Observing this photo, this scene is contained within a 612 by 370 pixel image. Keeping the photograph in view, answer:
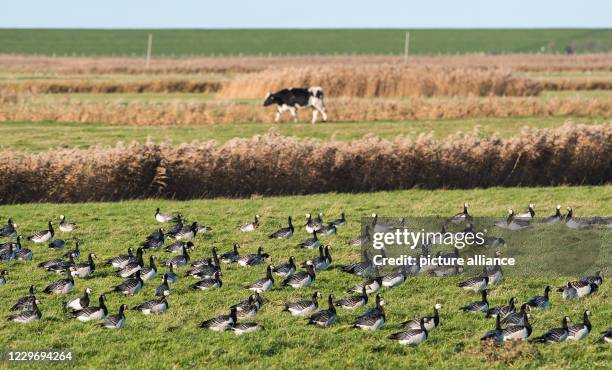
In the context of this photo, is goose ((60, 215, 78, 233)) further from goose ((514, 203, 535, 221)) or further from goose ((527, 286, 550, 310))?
goose ((527, 286, 550, 310))

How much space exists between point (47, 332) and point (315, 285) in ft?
18.5

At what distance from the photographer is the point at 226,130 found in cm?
4612

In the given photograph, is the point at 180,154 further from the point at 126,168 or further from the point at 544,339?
the point at 544,339

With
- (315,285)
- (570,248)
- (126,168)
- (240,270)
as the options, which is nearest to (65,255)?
(240,270)

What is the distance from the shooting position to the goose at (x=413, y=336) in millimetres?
15391

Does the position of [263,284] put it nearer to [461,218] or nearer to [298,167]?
[461,218]

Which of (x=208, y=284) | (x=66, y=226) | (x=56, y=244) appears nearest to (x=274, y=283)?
(x=208, y=284)

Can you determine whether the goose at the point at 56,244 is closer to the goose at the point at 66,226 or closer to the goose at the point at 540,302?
the goose at the point at 66,226

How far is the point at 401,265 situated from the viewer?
64.4 ft

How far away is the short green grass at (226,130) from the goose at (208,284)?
22222 mm

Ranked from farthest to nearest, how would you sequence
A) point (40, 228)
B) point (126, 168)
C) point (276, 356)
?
point (126, 168)
point (40, 228)
point (276, 356)

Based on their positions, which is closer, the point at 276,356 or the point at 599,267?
the point at 276,356

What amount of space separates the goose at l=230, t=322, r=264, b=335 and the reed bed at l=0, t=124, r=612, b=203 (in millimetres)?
15129

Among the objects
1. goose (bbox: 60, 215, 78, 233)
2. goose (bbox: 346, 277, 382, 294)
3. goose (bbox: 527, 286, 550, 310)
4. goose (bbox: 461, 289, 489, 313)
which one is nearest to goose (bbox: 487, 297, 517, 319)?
goose (bbox: 461, 289, 489, 313)
